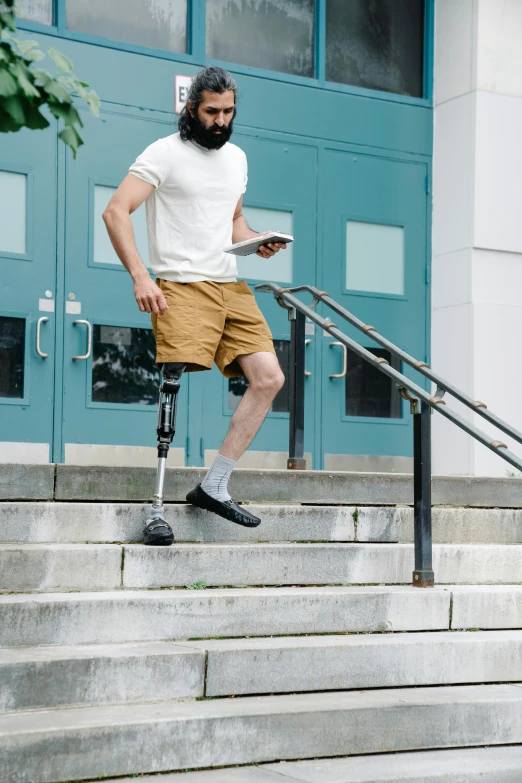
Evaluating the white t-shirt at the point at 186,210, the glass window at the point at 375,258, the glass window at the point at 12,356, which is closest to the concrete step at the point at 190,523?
the white t-shirt at the point at 186,210

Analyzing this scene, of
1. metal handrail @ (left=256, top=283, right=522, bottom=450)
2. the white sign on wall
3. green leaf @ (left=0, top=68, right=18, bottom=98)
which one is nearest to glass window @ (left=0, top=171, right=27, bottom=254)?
the white sign on wall

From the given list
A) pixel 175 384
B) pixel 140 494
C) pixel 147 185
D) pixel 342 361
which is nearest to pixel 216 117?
pixel 147 185

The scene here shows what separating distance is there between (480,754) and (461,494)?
1793mm

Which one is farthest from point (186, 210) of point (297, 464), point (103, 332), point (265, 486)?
point (103, 332)

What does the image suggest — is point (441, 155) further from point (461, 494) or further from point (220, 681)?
point (220, 681)

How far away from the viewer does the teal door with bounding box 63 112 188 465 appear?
7.07 metres

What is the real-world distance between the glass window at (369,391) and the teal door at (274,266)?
317 mm

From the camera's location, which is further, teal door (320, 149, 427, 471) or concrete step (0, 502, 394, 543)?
teal door (320, 149, 427, 471)

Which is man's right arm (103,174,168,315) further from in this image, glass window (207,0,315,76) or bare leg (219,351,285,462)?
glass window (207,0,315,76)

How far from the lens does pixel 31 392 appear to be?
6922 mm

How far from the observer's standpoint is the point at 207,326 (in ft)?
15.5

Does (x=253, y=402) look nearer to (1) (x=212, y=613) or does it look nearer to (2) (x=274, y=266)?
(1) (x=212, y=613)

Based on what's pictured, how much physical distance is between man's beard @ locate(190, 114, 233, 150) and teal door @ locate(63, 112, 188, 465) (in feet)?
8.29

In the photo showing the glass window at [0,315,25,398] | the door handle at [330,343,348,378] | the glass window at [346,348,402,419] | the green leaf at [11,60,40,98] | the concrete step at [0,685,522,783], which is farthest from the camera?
the glass window at [346,348,402,419]
